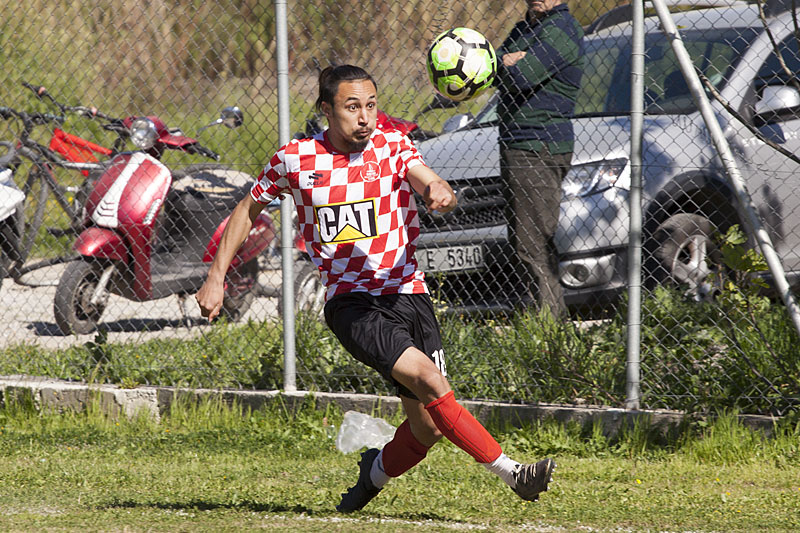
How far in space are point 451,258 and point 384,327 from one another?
2300mm

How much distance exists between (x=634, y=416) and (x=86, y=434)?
3200 mm

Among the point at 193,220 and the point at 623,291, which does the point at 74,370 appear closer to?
the point at 193,220

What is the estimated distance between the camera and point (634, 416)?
5.24 meters

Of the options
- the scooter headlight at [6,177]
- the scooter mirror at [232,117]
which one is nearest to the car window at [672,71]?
the scooter mirror at [232,117]

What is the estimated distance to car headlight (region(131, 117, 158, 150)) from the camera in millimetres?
7477

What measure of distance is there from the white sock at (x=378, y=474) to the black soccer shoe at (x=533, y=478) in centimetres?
62

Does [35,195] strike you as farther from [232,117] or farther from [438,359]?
[438,359]

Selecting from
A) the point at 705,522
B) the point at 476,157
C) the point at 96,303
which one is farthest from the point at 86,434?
the point at 705,522

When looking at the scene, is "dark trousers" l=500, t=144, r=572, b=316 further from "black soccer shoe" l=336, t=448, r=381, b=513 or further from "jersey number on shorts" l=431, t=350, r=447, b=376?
"black soccer shoe" l=336, t=448, r=381, b=513

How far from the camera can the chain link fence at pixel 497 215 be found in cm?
540

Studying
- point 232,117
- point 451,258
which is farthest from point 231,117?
point 451,258

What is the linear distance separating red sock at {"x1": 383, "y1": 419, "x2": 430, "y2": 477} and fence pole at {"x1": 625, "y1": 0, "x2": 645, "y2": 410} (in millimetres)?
1620

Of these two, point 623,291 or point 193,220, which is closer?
point 623,291

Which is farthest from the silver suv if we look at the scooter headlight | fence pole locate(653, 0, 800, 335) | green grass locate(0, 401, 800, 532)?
the scooter headlight
